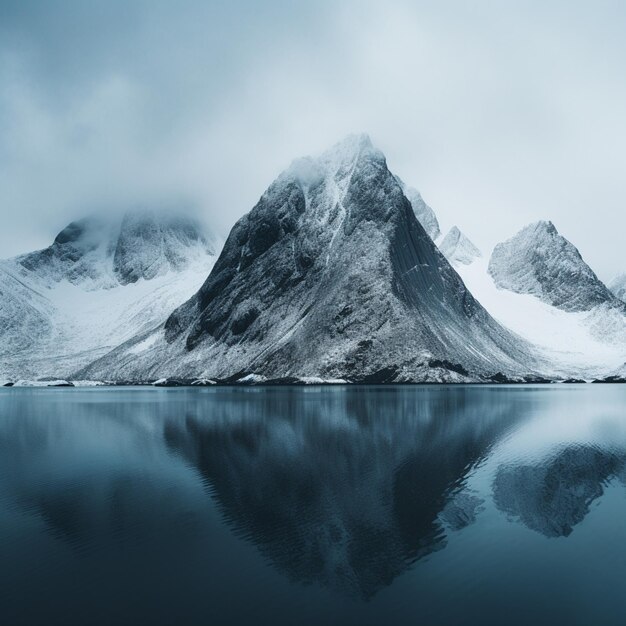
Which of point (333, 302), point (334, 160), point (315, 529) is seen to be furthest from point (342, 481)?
point (334, 160)

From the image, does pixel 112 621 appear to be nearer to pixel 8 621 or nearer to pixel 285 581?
pixel 8 621

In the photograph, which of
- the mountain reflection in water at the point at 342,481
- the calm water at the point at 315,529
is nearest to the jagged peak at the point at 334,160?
the mountain reflection in water at the point at 342,481

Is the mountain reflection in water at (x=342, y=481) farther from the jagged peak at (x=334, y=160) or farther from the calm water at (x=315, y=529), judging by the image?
the jagged peak at (x=334, y=160)

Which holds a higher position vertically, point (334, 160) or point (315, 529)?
point (334, 160)

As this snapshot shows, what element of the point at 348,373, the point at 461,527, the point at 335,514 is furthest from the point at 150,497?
the point at 348,373

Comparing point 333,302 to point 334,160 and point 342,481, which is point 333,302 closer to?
point 334,160

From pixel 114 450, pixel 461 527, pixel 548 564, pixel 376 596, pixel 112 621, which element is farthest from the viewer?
pixel 114 450
